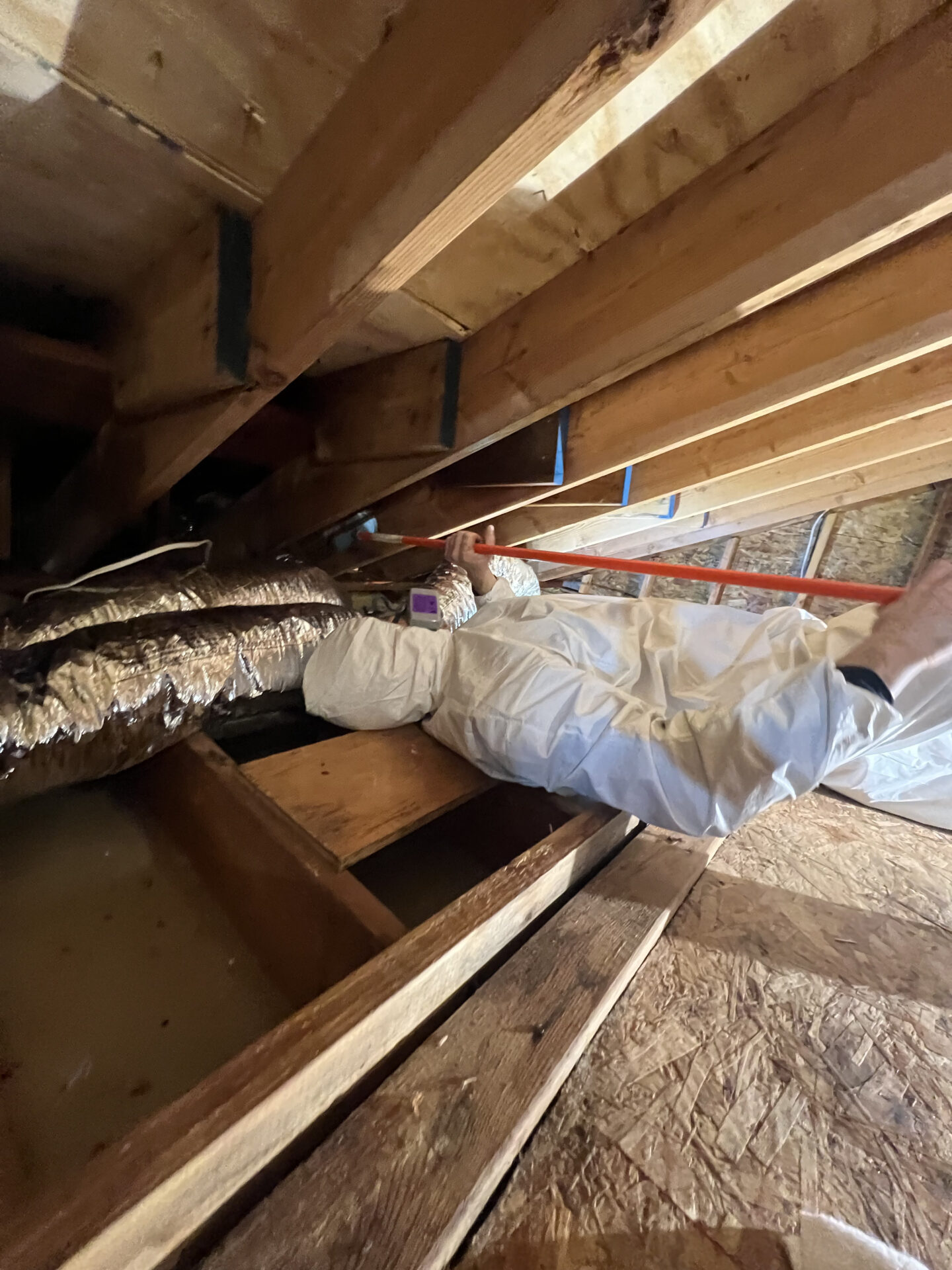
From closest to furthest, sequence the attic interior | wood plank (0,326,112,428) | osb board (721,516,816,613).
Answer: the attic interior, wood plank (0,326,112,428), osb board (721,516,816,613)

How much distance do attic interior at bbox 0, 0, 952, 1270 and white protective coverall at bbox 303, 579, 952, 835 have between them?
3.7 inches

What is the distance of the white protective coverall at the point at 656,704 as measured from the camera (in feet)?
3.10

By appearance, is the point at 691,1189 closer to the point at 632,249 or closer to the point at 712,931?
the point at 712,931

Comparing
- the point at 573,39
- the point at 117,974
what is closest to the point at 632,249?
the point at 573,39

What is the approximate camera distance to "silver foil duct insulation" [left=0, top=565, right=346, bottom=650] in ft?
3.28

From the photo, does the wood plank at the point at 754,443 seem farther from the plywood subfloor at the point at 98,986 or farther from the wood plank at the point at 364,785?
the plywood subfloor at the point at 98,986

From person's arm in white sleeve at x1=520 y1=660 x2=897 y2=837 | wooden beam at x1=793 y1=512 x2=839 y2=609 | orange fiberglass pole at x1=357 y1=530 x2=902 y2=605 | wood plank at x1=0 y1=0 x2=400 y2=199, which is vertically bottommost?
person's arm in white sleeve at x1=520 y1=660 x2=897 y2=837

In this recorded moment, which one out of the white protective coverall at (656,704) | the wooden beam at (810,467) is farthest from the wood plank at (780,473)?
the white protective coverall at (656,704)

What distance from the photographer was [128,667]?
1.01m

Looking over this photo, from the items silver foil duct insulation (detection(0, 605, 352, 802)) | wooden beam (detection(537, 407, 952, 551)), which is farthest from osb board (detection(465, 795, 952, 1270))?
wooden beam (detection(537, 407, 952, 551))

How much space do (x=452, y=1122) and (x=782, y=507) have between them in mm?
3347

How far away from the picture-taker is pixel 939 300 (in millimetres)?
1038

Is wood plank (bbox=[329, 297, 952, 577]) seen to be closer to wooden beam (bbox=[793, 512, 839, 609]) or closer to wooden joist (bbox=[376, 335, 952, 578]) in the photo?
wooden joist (bbox=[376, 335, 952, 578])

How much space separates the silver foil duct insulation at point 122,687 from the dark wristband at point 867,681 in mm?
1059
